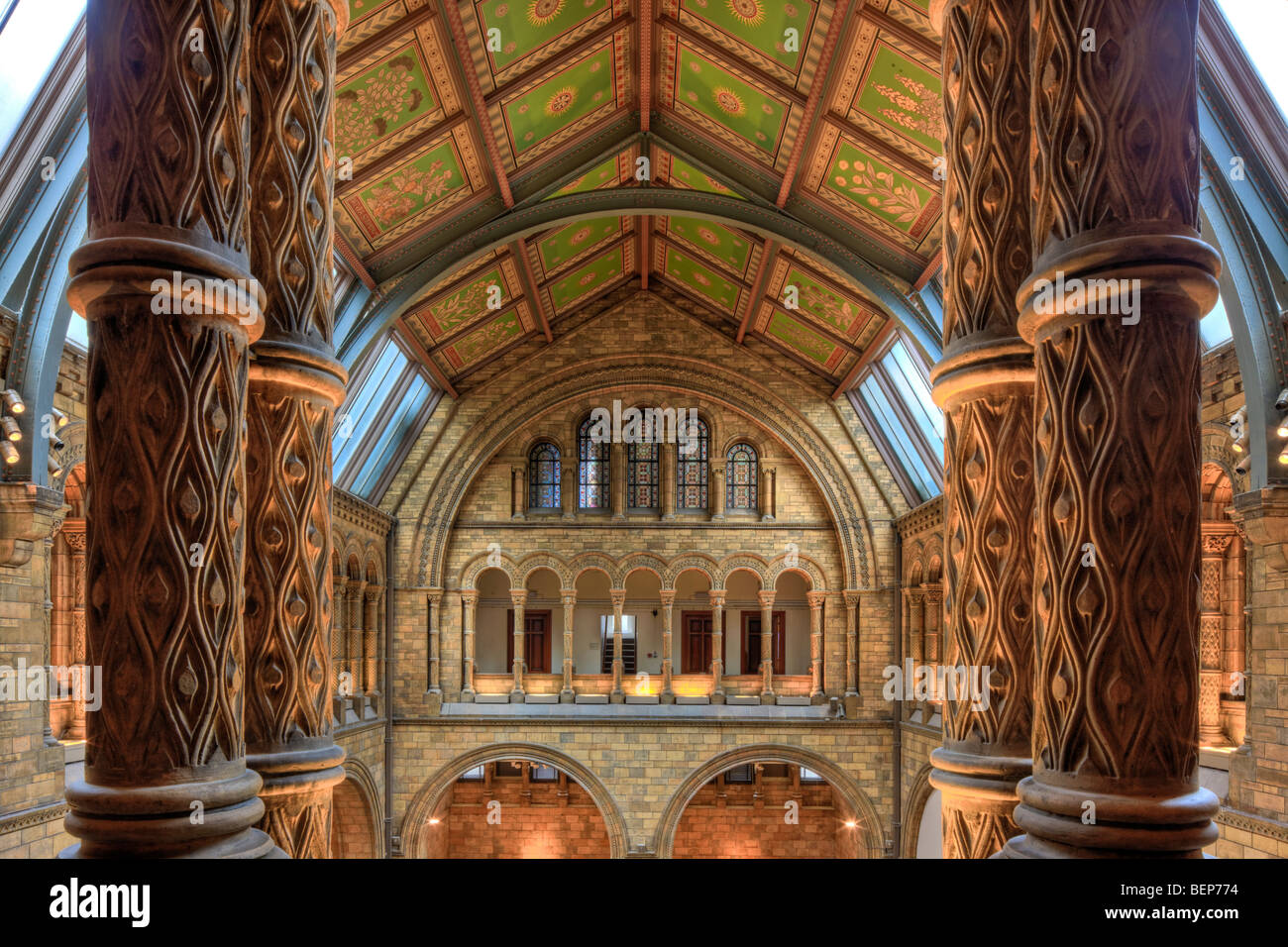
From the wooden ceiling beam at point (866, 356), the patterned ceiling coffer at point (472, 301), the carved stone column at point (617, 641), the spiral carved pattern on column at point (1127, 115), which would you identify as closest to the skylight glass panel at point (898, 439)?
the wooden ceiling beam at point (866, 356)

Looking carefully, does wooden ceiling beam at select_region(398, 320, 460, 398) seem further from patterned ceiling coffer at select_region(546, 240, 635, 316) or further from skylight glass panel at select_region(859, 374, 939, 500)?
skylight glass panel at select_region(859, 374, 939, 500)

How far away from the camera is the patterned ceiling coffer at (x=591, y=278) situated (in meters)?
17.1

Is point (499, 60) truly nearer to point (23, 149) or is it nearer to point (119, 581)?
point (23, 149)

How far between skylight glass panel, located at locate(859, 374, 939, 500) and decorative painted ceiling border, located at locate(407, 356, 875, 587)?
3.76ft

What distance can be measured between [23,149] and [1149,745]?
324 inches

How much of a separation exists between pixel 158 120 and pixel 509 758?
16.8m

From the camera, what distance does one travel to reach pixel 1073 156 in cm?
264

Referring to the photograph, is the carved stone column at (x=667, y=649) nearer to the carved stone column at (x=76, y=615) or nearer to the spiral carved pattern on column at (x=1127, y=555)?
the carved stone column at (x=76, y=615)

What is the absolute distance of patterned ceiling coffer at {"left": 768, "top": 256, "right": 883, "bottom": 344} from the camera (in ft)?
49.1

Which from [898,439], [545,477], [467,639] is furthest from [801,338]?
[467,639]

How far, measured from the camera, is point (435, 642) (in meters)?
18.6

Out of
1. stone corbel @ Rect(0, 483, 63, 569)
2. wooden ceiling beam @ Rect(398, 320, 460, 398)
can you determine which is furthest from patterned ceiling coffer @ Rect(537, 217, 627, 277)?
stone corbel @ Rect(0, 483, 63, 569)
